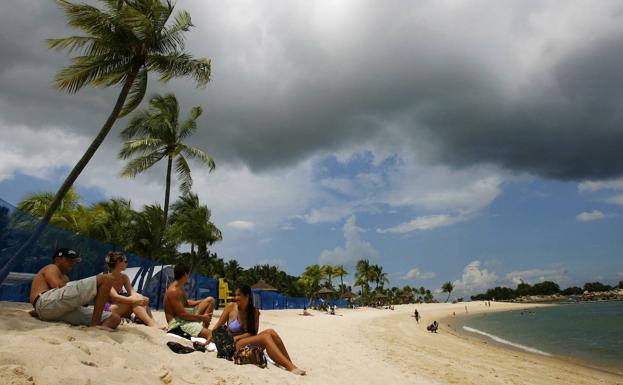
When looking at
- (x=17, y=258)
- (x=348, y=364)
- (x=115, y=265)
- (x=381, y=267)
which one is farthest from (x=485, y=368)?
(x=381, y=267)

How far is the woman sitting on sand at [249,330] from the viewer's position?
4.96m

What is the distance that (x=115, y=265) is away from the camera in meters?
4.85

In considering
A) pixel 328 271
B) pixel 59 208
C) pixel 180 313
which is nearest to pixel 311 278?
pixel 328 271

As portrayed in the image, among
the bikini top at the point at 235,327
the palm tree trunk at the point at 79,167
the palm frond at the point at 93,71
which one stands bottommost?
the bikini top at the point at 235,327

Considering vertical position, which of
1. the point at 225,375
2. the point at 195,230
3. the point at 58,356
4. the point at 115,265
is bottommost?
the point at 225,375

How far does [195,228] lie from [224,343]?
21658 mm

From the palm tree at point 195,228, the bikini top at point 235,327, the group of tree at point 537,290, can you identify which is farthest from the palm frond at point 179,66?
the group of tree at point 537,290

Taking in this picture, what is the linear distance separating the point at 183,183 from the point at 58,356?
16049 mm

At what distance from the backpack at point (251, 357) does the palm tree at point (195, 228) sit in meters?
21.7

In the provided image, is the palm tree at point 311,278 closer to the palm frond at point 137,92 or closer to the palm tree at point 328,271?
the palm tree at point 328,271

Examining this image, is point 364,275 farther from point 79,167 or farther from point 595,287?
point 595,287

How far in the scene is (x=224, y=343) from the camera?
16.1ft

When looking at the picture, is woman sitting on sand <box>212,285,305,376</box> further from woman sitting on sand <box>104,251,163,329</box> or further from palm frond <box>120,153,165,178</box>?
palm frond <box>120,153,165,178</box>

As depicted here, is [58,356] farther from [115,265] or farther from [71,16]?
[71,16]
